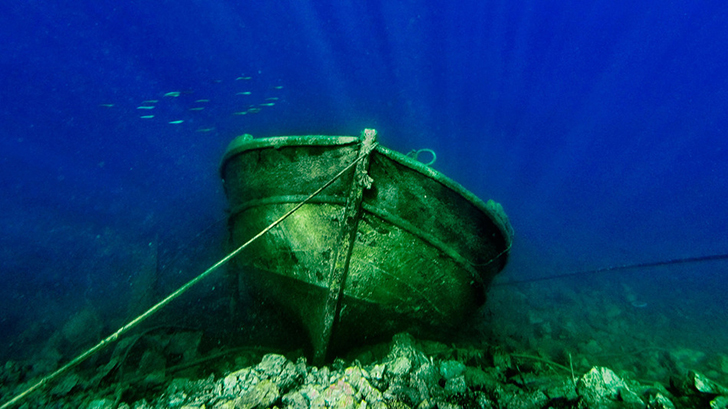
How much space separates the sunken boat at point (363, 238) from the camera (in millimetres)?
2852

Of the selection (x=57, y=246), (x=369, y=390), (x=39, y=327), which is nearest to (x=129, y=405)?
(x=369, y=390)

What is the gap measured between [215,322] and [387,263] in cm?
286

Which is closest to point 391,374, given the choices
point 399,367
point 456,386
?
point 399,367

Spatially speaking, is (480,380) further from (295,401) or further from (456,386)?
(295,401)

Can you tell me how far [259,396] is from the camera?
1.81m

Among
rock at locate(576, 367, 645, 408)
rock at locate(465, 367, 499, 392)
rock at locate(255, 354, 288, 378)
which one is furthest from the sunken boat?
rock at locate(576, 367, 645, 408)

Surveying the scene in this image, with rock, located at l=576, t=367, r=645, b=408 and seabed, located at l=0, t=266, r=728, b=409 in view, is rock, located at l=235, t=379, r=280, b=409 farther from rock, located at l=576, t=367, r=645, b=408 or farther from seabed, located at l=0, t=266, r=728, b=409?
rock, located at l=576, t=367, r=645, b=408

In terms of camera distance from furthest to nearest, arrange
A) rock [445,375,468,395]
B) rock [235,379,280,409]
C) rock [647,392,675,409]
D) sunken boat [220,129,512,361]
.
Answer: sunken boat [220,129,512,361]
rock [445,375,468,395]
rock [647,392,675,409]
rock [235,379,280,409]

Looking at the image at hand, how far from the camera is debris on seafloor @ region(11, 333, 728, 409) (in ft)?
6.11

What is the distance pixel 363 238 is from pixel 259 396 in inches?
62.2

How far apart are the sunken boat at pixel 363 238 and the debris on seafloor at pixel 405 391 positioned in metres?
0.79

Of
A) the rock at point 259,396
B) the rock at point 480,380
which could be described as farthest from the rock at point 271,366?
the rock at point 480,380

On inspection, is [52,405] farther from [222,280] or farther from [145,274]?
[145,274]

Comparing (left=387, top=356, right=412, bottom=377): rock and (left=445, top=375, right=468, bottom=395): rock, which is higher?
(left=387, top=356, right=412, bottom=377): rock
